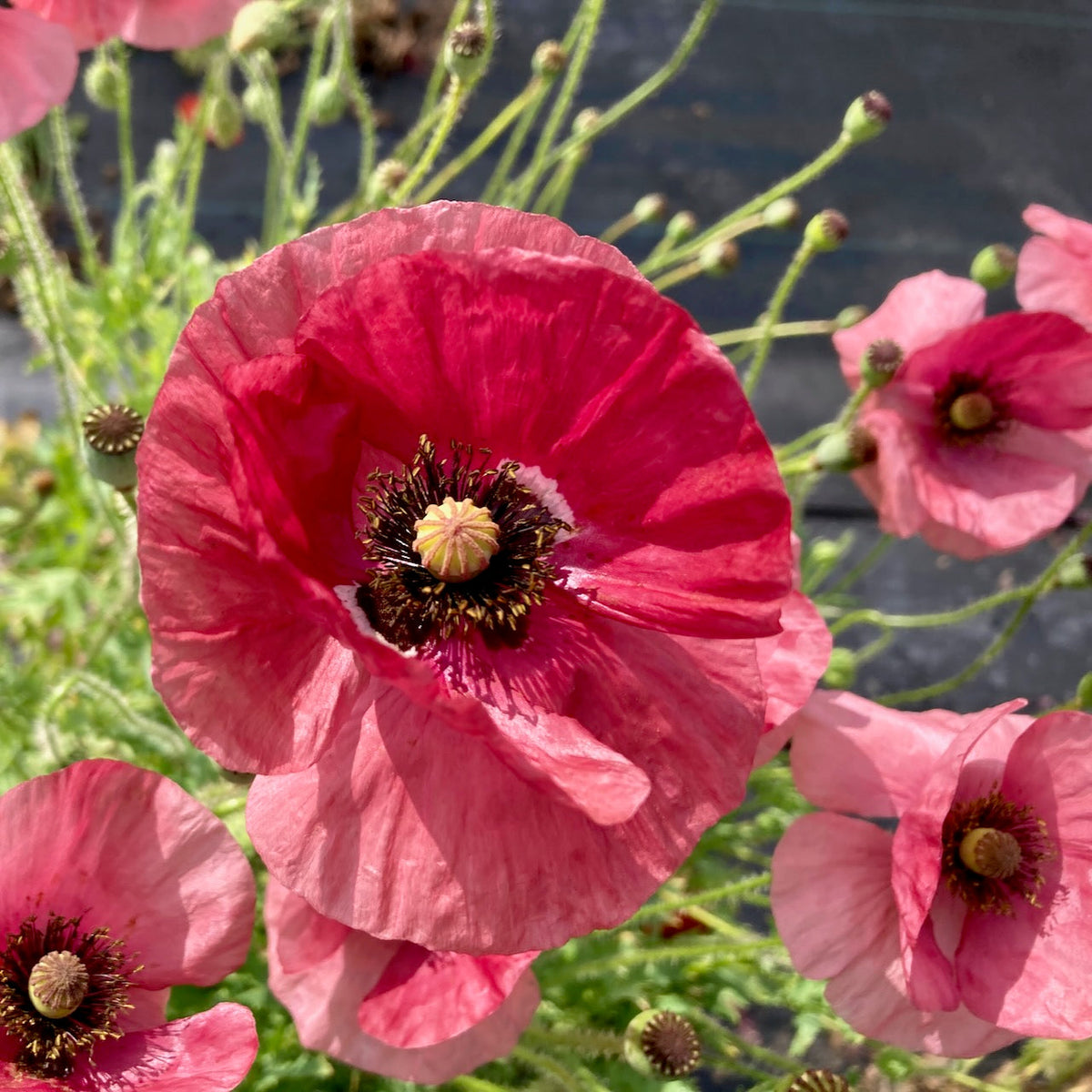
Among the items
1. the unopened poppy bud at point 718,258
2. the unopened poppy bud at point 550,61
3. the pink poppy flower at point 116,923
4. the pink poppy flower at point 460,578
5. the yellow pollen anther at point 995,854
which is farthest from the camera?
the unopened poppy bud at point 718,258

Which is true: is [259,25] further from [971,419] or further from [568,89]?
[971,419]

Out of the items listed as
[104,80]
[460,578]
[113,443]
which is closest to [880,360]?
[460,578]

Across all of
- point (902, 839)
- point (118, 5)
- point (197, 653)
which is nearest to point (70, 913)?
point (197, 653)

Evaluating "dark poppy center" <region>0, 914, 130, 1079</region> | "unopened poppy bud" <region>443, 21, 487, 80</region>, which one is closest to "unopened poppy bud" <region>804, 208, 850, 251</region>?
"unopened poppy bud" <region>443, 21, 487, 80</region>

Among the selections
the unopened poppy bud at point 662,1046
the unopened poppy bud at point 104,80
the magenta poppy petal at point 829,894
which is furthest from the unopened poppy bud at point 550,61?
the unopened poppy bud at point 662,1046

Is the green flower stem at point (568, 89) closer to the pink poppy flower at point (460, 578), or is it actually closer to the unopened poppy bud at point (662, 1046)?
the pink poppy flower at point (460, 578)
